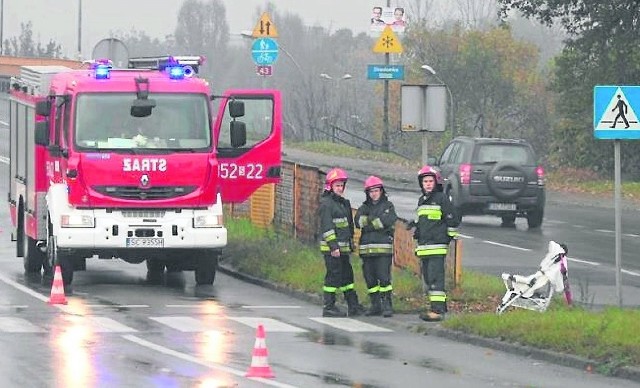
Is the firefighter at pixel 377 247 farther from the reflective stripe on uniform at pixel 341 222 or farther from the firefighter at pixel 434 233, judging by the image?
the firefighter at pixel 434 233

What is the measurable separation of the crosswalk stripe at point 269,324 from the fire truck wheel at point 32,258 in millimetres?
6560

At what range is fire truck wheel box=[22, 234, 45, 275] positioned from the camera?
24.9 meters

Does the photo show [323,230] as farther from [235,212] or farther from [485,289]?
[235,212]

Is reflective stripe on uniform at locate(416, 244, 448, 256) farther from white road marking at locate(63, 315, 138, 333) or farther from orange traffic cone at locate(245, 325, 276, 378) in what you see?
orange traffic cone at locate(245, 325, 276, 378)

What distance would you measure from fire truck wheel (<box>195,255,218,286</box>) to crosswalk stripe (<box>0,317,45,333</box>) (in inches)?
206

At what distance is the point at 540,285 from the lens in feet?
62.4

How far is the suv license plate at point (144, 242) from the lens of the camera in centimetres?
2247

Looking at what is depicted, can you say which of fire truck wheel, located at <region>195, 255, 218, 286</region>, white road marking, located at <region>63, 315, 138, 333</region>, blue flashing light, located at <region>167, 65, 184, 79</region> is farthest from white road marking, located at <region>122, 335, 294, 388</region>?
blue flashing light, located at <region>167, 65, 184, 79</region>

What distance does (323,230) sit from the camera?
1981 centimetres

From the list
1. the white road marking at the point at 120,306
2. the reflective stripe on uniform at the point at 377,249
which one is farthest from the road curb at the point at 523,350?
the white road marking at the point at 120,306

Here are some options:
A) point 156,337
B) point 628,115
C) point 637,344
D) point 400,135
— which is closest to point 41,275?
point 156,337

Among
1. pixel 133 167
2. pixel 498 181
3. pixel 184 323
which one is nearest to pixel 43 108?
pixel 133 167

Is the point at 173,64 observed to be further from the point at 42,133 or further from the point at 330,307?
the point at 330,307

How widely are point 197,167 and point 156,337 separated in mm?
6072
